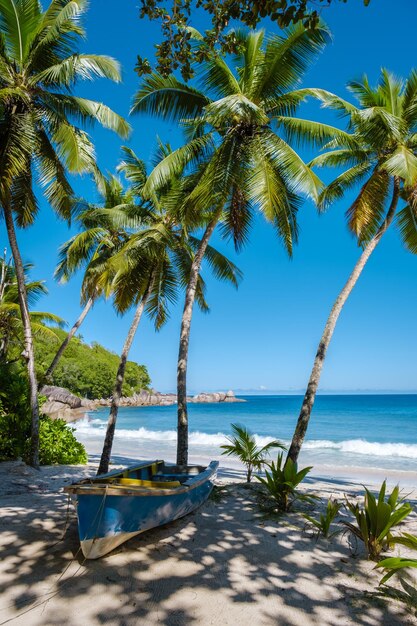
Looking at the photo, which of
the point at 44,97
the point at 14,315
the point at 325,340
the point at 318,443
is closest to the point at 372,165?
the point at 325,340

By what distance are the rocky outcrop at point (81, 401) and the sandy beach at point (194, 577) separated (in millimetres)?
19435

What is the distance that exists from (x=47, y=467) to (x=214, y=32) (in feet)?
32.7

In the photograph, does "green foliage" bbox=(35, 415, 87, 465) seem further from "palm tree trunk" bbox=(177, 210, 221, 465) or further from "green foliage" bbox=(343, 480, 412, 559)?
"green foliage" bbox=(343, 480, 412, 559)

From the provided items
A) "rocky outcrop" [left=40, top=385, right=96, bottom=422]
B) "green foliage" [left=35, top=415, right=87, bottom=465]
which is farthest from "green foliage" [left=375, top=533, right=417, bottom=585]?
"rocky outcrop" [left=40, top=385, right=96, bottom=422]

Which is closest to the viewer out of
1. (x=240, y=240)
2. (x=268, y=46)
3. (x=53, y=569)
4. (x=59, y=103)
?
(x=53, y=569)

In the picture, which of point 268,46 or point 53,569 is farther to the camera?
point 268,46

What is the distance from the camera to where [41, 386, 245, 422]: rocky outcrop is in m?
36.8

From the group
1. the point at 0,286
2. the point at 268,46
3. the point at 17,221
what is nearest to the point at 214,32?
the point at 268,46

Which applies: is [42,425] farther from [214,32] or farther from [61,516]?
[214,32]

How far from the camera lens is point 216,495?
6.41 metres

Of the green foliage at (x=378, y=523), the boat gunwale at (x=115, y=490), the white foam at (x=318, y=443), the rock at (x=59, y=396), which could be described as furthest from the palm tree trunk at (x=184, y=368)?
the rock at (x=59, y=396)

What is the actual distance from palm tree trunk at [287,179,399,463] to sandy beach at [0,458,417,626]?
7.16 feet

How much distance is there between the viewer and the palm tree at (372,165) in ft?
24.3

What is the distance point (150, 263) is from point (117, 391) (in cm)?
366
